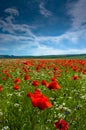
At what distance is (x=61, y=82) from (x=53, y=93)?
2.42 metres

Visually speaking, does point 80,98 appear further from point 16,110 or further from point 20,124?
point 20,124

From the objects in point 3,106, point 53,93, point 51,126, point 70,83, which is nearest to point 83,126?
Result: point 51,126

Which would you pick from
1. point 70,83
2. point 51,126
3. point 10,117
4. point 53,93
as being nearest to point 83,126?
point 51,126

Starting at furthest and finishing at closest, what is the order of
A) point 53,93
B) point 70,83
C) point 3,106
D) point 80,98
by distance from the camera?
point 70,83 → point 53,93 → point 80,98 → point 3,106

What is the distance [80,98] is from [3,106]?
214cm

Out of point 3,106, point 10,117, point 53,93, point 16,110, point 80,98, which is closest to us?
point 10,117

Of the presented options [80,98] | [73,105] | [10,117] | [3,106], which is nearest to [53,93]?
[80,98]

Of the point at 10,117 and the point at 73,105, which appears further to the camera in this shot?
the point at 73,105

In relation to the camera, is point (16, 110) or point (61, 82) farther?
point (61, 82)

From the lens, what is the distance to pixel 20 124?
15.8ft

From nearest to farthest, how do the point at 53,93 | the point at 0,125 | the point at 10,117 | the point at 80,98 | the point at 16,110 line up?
the point at 0,125, the point at 10,117, the point at 16,110, the point at 80,98, the point at 53,93

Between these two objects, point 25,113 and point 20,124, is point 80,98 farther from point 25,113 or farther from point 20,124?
point 20,124

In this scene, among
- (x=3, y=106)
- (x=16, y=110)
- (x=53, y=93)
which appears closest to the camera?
(x=16, y=110)

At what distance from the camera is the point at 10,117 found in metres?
5.16
